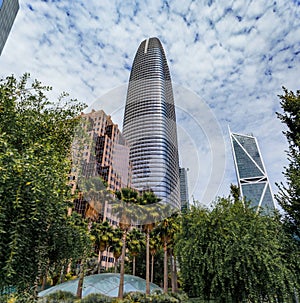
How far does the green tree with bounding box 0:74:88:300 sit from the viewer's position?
323 centimetres

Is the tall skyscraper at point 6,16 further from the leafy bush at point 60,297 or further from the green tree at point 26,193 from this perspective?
the green tree at point 26,193

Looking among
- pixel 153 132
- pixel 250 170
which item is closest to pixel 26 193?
pixel 153 132

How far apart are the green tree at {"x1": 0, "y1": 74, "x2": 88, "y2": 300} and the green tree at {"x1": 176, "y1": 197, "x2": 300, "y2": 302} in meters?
6.83

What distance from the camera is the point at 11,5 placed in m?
47.3

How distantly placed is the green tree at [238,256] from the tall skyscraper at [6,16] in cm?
4633

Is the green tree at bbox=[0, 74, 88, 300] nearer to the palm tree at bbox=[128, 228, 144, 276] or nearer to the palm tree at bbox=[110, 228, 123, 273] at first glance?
the palm tree at bbox=[110, 228, 123, 273]

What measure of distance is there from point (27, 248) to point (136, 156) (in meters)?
47.0

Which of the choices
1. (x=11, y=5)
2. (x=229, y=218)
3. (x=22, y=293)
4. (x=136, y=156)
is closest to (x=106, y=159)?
(x=136, y=156)

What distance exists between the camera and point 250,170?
118125mm

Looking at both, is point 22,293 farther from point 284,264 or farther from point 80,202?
point 80,202

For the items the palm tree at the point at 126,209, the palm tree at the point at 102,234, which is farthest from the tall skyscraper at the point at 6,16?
the palm tree at the point at 126,209

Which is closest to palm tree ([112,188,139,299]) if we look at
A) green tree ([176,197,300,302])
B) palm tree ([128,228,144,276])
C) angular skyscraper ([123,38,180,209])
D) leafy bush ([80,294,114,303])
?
palm tree ([128,228,144,276])

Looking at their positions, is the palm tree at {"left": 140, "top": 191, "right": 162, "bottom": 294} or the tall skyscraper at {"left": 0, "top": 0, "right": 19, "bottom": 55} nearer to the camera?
the palm tree at {"left": 140, "top": 191, "right": 162, "bottom": 294}

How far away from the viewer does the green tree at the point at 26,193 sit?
3230 millimetres
